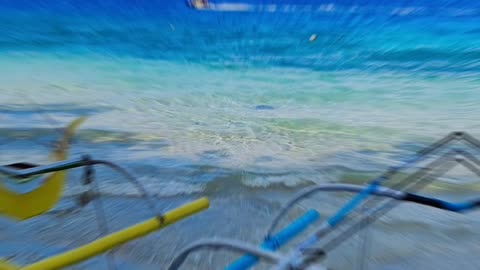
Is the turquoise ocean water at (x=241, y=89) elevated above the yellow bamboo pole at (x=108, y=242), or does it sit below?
above

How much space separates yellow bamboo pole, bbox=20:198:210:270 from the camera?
0.58 metres

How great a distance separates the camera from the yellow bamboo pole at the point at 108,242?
0.58 m

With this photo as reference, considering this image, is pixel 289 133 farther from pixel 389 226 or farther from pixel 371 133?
pixel 389 226

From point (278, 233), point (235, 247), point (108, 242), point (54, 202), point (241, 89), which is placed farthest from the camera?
point (241, 89)

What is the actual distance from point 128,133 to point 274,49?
1.33 metres

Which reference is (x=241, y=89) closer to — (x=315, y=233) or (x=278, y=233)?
(x=278, y=233)

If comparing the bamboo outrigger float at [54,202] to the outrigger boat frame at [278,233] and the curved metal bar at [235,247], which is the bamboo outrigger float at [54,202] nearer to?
the outrigger boat frame at [278,233]

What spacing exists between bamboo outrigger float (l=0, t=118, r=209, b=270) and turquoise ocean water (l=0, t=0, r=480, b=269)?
440 millimetres

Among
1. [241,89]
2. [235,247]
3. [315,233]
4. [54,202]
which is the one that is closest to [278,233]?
[315,233]

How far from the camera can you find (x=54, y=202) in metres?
1.35

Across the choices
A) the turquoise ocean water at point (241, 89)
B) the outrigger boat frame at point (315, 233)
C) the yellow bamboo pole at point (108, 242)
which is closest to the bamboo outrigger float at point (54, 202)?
the yellow bamboo pole at point (108, 242)

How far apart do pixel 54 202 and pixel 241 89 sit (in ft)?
7.57

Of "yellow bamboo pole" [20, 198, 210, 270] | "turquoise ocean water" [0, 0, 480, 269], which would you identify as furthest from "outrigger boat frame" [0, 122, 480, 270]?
"turquoise ocean water" [0, 0, 480, 269]

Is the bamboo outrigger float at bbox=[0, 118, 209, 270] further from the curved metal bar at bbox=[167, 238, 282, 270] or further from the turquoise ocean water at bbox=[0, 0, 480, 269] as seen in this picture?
the turquoise ocean water at bbox=[0, 0, 480, 269]
